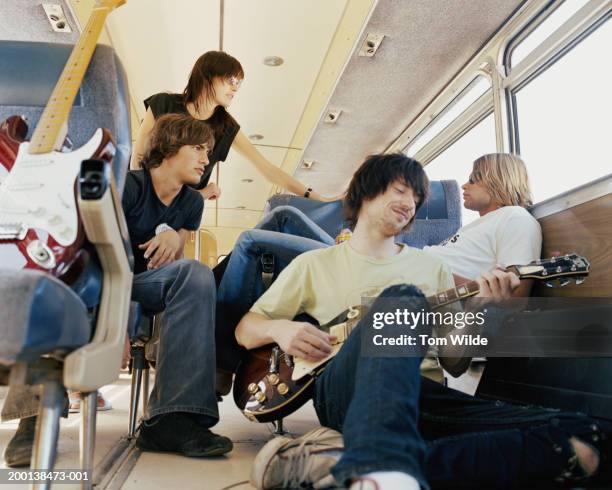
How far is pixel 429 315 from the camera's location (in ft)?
3.55

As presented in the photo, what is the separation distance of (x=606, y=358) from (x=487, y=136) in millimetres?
2684

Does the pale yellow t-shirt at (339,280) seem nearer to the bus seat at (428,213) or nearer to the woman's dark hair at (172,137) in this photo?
the woman's dark hair at (172,137)

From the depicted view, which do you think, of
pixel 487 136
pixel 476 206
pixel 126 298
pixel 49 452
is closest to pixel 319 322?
pixel 126 298

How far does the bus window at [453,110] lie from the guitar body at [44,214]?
3.31m

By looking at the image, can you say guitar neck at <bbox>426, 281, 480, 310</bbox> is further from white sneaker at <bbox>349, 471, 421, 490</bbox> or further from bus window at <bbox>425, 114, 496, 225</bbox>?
bus window at <bbox>425, 114, 496, 225</bbox>

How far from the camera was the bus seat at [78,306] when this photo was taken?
706mm

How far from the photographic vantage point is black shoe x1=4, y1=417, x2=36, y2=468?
1.44 metres

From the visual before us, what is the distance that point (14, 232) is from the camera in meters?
0.99

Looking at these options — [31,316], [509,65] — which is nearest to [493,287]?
[31,316]

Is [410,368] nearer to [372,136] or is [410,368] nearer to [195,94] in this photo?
[195,94]

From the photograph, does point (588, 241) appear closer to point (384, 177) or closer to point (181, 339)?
point (384, 177)

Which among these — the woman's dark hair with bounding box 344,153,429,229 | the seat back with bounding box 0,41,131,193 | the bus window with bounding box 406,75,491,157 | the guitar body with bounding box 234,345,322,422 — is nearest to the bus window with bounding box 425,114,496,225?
the bus window with bounding box 406,75,491,157

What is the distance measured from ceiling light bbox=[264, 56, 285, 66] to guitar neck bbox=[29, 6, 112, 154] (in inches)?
131

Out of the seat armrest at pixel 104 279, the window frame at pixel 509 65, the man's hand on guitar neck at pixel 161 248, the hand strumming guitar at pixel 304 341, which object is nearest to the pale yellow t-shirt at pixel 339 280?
the hand strumming guitar at pixel 304 341
